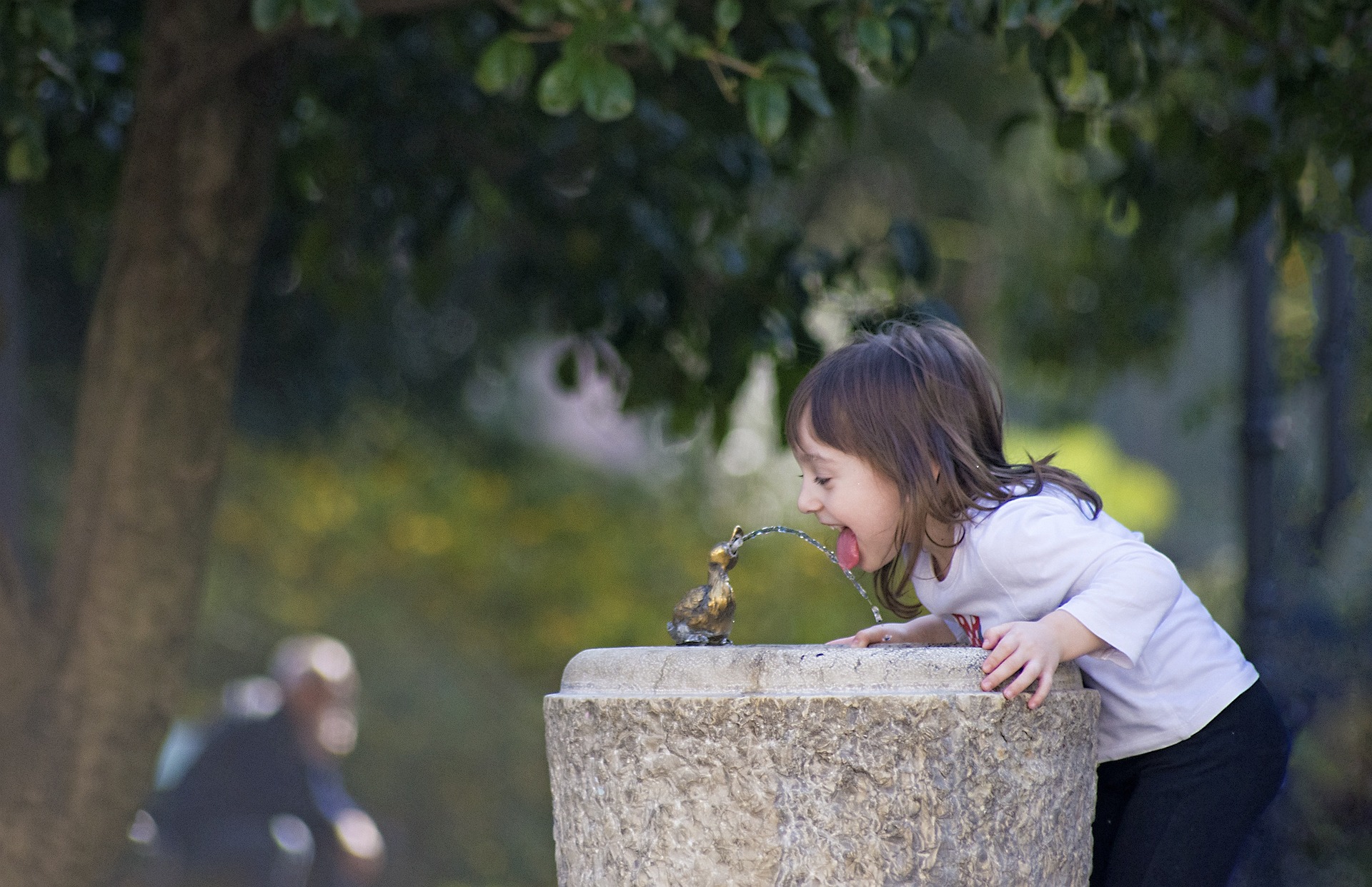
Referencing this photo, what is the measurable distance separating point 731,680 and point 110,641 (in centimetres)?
153

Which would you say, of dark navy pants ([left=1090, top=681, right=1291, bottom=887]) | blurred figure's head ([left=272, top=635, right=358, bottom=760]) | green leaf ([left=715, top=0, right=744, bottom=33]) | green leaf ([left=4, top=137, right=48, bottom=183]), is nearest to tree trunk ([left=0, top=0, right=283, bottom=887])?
green leaf ([left=4, top=137, right=48, bottom=183])

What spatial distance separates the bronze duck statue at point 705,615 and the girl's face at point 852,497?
0.15 meters

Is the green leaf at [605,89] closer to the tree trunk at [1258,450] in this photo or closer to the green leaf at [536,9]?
the green leaf at [536,9]

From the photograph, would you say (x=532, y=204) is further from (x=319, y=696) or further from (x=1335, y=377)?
(x=1335, y=377)

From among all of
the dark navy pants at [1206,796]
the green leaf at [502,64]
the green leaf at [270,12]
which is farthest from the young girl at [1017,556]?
the green leaf at [270,12]

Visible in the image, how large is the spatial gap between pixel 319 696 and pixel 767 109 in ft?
11.0

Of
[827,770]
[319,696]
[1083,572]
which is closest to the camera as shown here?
[827,770]

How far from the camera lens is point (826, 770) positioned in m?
1.57

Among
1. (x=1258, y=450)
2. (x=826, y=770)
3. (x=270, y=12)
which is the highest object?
(x=270, y=12)

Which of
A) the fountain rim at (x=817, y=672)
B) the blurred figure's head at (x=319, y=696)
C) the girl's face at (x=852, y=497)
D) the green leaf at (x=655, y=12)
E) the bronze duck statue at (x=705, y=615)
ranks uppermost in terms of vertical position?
the green leaf at (x=655, y=12)

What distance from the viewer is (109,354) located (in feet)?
8.80

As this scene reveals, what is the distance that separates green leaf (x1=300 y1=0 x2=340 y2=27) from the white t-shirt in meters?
1.07

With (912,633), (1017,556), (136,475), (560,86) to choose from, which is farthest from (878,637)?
(136,475)

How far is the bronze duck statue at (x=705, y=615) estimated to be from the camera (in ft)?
6.06
